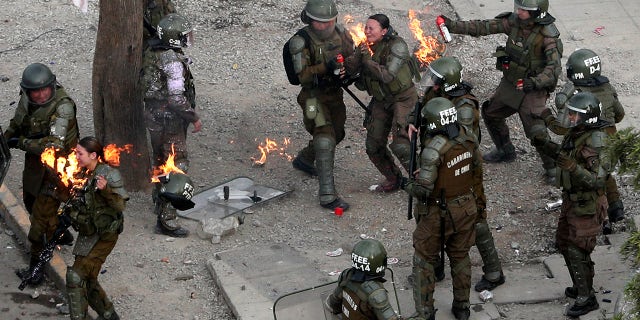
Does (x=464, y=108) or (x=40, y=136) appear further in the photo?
(x=40, y=136)

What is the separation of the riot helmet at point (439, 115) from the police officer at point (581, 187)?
2.58 feet

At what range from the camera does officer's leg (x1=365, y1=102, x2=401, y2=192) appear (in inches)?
Answer: 433

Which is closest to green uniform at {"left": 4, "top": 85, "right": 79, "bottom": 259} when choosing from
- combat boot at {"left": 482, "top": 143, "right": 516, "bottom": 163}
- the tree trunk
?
the tree trunk

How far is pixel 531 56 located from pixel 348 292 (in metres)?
4.11

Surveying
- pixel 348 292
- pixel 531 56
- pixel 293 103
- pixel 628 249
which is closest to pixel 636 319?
pixel 628 249

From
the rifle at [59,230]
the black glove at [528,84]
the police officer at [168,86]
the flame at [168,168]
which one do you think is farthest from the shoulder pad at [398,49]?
the rifle at [59,230]

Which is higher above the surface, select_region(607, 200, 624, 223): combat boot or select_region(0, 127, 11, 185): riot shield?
select_region(0, 127, 11, 185): riot shield

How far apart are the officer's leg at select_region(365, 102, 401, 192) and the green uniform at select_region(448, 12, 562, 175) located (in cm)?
119

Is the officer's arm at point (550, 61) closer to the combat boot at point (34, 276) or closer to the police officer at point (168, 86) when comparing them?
the police officer at point (168, 86)

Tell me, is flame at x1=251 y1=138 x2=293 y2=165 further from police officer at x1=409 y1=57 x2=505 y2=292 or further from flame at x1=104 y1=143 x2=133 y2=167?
police officer at x1=409 y1=57 x2=505 y2=292

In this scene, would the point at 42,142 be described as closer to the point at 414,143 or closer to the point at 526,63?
→ the point at 414,143

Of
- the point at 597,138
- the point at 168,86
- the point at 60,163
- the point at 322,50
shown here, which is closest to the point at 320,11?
the point at 322,50

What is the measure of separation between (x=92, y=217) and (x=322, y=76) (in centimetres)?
301

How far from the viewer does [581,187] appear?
9.01 metres
